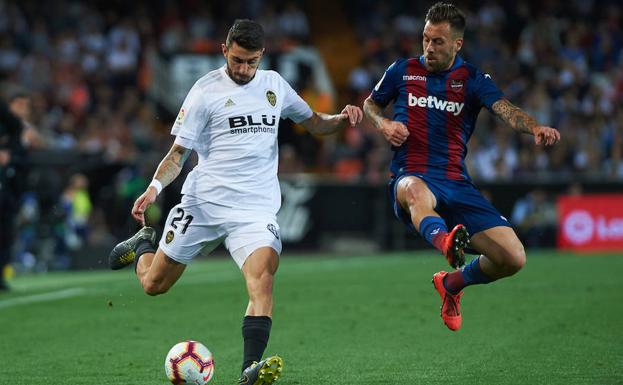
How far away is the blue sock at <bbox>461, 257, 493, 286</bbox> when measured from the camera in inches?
334

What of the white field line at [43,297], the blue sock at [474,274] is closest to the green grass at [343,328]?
the white field line at [43,297]

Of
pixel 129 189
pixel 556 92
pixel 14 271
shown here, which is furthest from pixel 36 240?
pixel 556 92

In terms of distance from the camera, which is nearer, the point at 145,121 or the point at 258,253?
the point at 258,253

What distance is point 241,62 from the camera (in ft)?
24.7

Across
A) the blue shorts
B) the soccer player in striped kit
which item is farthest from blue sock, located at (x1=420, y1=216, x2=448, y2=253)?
the blue shorts

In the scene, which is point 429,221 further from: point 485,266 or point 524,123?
point 524,123

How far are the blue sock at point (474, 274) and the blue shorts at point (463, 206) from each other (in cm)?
32

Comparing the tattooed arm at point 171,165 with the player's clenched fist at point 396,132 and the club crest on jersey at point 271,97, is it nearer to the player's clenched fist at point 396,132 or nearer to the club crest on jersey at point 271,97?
the club crest on jersey at point 271,97

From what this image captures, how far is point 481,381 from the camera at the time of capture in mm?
7562

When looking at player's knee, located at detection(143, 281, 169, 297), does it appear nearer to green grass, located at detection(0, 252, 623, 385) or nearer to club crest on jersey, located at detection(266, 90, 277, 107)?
green grass, located at detection(0, 252, 623, 385)

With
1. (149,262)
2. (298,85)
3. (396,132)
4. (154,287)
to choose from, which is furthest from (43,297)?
(298,85)

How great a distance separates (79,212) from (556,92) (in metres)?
9.82

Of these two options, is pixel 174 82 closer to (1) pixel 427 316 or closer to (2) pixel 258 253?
(1) pixel 427 316

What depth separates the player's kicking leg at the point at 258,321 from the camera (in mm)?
6727
